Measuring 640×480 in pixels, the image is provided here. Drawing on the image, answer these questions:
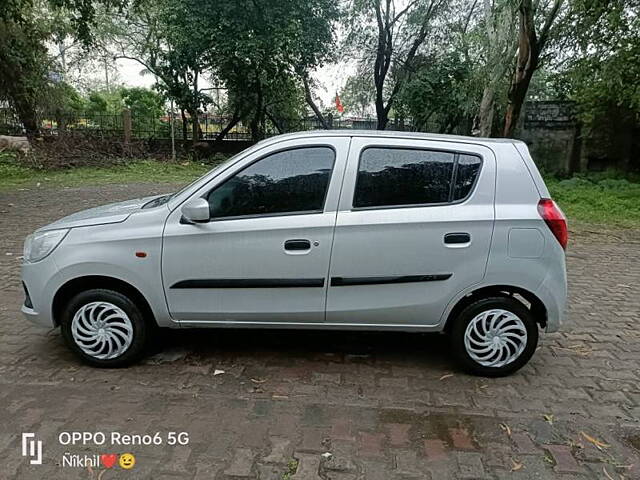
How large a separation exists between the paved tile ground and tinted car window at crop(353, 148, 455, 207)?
4.15 ft

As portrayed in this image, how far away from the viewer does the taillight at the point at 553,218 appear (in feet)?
11.0

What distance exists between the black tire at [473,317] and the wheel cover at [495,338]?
0.02m

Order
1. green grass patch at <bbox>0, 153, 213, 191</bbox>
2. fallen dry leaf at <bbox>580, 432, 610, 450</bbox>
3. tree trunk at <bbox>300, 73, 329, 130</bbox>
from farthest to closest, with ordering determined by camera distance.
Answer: tree trunk at <bbox>300, 73, 329, 130</bbox> → green grass patch at <bbox>0, 153, 213, 191</bbox> → fallen dry leaf at <bbox>580, 432, 610, 450</bbox>

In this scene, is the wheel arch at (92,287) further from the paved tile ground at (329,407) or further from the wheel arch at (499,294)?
the wheel arch at (499,294)

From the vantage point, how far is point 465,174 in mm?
3455

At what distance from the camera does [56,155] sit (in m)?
17.1

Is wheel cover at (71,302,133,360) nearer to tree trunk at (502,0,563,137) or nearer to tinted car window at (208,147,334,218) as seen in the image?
tinted car window at (208,147,334,218)

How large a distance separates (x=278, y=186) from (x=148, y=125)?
18839 mm

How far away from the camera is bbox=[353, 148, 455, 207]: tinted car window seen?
3432 mm

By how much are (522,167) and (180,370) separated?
9.20ft

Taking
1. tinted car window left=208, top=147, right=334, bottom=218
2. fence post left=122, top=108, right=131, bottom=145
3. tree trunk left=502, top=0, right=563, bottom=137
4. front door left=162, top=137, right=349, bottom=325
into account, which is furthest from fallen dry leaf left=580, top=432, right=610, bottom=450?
fence post left=122, top=108, right=131, bottom=145

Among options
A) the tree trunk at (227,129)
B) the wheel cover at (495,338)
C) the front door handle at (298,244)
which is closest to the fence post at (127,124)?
the tree trunk at (227,129)

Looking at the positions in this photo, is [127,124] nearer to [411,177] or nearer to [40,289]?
[40,289]

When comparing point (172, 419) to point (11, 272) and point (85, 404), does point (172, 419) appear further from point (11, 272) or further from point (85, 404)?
point (11, 272)
